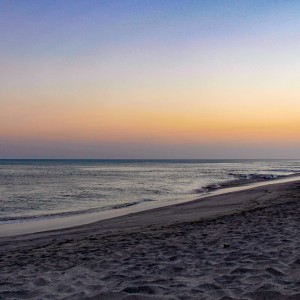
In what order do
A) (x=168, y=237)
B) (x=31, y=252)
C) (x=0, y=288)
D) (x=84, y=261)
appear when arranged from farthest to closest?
1. (x=168, y=237)
2. (x=31, y=252)
3. (x=84, y=261)
4. (x=0, y=288)

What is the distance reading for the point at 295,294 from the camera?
4.71 metres

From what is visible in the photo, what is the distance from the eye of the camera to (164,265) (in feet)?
21.4

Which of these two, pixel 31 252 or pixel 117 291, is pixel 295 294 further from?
pixel 31 252

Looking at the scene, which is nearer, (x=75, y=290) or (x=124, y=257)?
(x=75, y=290)

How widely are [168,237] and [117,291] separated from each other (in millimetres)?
4296

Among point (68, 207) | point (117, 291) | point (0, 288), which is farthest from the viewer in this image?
point (68, 207)

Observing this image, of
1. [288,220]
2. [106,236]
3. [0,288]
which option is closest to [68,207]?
[106,236]

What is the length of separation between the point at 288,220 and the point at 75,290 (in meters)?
7.45

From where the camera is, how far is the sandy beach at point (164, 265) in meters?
5.18

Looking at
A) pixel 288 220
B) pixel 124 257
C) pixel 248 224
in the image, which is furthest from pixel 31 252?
pixel 288 220

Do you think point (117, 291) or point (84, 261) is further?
point (84, 261)

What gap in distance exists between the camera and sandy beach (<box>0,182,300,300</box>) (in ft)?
17.0

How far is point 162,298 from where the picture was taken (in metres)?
4.90

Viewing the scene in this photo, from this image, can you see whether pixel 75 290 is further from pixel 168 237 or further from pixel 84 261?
pixel 168 237
